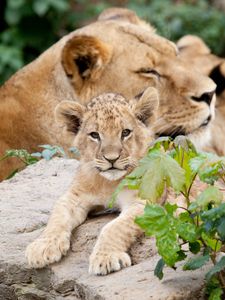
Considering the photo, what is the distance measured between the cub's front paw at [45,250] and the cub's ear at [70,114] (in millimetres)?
603

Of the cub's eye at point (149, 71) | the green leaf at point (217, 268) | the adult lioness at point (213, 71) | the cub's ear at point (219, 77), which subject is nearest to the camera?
the green leaf at point (217, 268)

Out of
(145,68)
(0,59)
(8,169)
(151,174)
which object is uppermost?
(151,174)

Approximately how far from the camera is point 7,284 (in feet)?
13.1

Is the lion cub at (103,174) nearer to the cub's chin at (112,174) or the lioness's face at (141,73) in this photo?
the cub's chin at (112,174)

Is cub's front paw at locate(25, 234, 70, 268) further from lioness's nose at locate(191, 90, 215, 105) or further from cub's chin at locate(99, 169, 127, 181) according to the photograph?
A: lioness's nose at locate(191, 90, 215, 105)

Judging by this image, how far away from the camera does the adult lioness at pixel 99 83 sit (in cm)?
557

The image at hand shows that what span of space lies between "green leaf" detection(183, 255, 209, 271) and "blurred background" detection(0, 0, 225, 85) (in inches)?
247

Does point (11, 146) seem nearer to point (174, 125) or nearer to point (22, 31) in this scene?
point (174, 125)

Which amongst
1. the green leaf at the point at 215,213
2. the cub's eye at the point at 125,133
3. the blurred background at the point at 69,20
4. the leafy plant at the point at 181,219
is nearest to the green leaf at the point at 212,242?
the leafy plant at the point at 181,219

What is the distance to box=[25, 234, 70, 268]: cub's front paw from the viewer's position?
3812 mm

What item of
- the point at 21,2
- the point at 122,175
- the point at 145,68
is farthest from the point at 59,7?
the point at 122,175

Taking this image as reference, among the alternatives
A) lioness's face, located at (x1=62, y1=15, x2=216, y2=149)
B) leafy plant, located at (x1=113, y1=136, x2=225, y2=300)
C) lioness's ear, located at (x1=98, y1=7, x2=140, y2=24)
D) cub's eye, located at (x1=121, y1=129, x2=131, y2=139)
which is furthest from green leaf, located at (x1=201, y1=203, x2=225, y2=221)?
lioness's ear, located at (x1=98, y1=7, x2=140, y2=24)

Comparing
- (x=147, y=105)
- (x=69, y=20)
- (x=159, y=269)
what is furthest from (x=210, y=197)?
(x=69, y=20)

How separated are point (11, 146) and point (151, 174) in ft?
7.86
